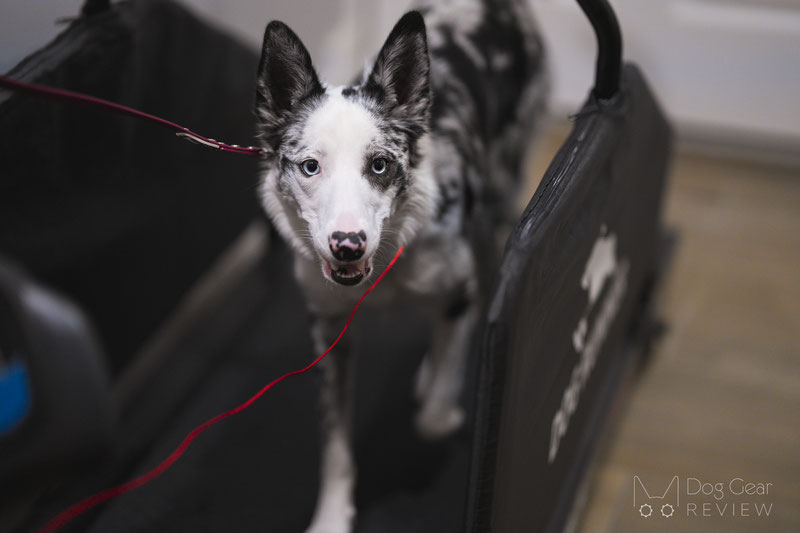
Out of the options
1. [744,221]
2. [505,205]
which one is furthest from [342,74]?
[744,221]

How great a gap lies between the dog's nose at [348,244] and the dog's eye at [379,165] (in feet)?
0.41

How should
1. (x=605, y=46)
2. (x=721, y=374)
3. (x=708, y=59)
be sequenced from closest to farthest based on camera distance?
(x=605, y=46), (x=721, y=374), (x=708, y=59)

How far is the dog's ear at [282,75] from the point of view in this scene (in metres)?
1.13

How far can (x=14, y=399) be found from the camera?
3.03 ft

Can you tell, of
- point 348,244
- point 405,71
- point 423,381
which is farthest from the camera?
point 423,381

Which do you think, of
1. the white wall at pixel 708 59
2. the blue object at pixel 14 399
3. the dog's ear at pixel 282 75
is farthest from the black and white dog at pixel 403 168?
the white wall at pixel 708 59

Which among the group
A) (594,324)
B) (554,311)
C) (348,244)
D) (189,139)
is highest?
(189,139)

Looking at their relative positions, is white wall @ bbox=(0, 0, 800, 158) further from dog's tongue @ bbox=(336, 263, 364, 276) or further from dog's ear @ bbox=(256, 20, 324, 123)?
dog's tongue @ bbox=(336, 263, 364, 276)

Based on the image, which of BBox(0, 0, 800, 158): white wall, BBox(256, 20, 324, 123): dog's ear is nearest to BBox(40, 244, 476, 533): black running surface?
BBox(256, 20, 324, 123): dog's ear

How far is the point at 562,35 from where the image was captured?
276 centimetres

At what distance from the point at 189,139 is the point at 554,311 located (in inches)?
24.5

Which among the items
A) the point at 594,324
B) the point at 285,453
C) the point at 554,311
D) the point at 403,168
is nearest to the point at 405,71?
the point at 403,168

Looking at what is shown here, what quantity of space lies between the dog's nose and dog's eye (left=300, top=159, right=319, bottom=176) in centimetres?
12

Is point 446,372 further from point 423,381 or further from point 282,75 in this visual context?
point 282,75
